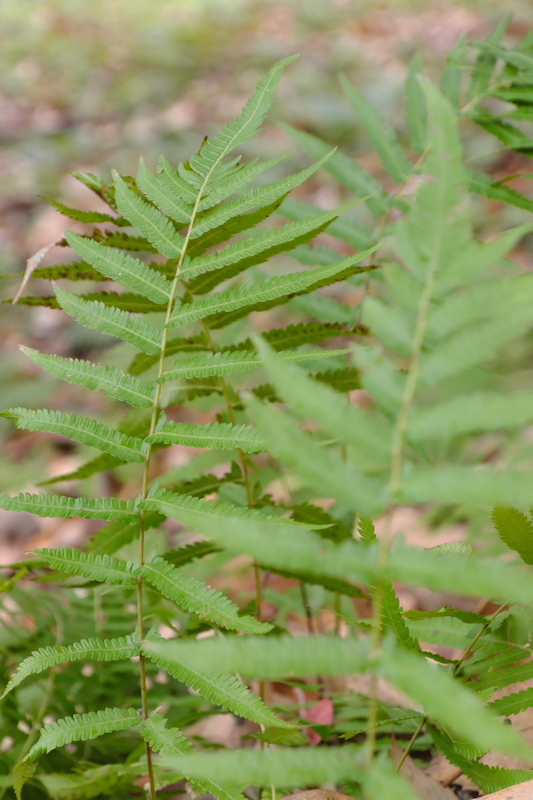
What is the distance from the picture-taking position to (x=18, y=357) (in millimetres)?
3865

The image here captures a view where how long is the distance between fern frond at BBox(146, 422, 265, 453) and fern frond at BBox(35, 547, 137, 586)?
135 millimetres

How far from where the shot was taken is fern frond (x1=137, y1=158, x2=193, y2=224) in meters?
0.81

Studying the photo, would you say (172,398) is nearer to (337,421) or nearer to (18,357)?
(337,421)

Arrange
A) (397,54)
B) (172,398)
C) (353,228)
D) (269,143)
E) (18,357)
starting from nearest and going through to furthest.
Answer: (172,398) < (353,228) < (18,357) < (269,143) < (397,54)

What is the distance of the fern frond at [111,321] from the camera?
2.50 feet

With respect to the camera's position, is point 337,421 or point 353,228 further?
point 353,228

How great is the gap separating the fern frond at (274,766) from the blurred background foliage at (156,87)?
9.02 ft

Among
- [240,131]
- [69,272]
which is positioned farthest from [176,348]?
[240,131]

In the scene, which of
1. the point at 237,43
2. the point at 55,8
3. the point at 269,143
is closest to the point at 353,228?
the point at 269,143

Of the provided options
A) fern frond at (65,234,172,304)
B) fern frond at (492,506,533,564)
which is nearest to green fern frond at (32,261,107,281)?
fern frond at (65,234,172,304)

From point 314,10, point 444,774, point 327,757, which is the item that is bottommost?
point 444,774

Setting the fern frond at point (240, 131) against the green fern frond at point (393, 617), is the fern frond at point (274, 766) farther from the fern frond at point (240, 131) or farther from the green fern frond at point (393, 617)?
the fern frond at point (240, 131)

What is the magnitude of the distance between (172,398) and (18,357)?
3.10 m

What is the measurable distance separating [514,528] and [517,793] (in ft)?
0.77
